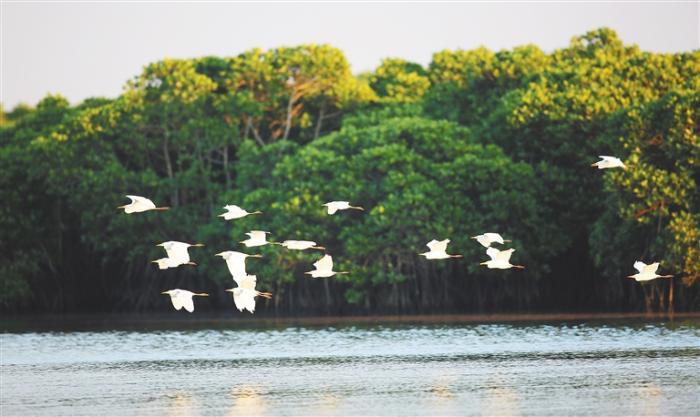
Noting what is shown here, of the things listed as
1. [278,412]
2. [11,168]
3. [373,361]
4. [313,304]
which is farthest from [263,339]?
[11,168]

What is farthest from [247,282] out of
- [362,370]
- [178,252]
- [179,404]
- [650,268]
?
[650,268]

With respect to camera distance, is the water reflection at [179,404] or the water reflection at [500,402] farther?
the water reflection at [179,404]

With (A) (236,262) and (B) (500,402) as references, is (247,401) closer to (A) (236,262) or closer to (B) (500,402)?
(A) (236,262)

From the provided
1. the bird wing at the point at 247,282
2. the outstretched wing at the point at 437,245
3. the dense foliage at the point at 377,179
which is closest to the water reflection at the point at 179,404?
the bird wing at the point at 247,282

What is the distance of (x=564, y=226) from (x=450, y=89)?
863cm

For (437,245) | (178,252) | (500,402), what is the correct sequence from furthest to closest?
(437,245)
(178,252)
(500,402)

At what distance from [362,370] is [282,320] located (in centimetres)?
1548

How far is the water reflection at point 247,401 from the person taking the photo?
2673 centimetres

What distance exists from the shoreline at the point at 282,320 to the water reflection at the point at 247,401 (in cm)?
1520

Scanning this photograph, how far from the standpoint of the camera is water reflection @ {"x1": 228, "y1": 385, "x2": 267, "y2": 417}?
2673cm

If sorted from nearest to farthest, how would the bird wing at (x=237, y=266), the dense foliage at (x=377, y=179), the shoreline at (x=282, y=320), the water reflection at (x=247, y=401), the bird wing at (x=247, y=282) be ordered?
the water reflection at (x=247, y=401) < the bird wing at (x=237, y=266) < the bird wing at (x=247, y=282) < the shoreline at (x=282, y=320) < the dense foliage at (x=377, y=179)

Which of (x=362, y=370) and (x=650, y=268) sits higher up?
(x=650, y=268)

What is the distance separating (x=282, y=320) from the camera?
48.1m

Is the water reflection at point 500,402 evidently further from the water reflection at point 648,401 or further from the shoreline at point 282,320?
the shoreline at point 282,320
